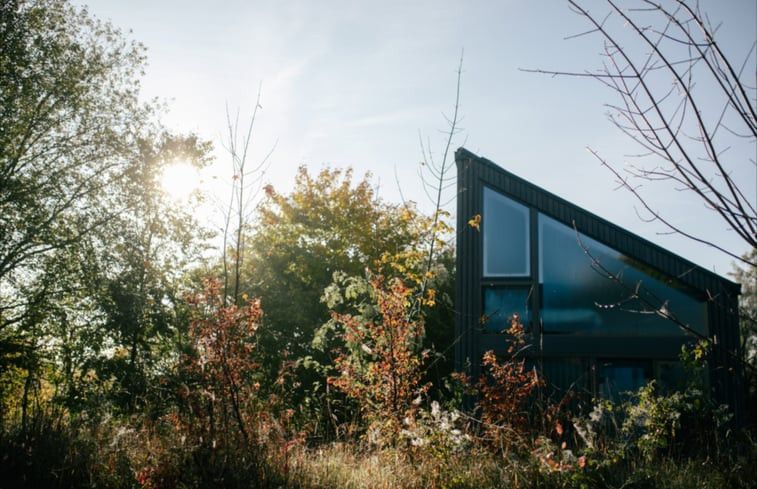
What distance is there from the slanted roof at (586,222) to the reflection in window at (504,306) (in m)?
1.44

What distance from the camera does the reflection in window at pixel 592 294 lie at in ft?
29.9

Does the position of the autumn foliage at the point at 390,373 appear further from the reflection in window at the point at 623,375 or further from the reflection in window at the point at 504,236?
the reflection in window at the point at 623,375

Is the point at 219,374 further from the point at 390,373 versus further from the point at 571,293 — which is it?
the point at 571,293

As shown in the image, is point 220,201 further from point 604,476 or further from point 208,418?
point 604,476

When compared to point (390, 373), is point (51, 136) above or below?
above

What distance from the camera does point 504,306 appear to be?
9.55 m

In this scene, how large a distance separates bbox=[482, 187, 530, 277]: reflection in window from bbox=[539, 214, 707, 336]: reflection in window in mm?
313

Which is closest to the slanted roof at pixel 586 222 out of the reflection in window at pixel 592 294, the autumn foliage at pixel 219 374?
the reflection in window at pixel 592 294

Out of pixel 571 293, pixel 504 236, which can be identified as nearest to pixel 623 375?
pixel 571 293

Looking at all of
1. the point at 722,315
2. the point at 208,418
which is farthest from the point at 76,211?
the point at 722,315

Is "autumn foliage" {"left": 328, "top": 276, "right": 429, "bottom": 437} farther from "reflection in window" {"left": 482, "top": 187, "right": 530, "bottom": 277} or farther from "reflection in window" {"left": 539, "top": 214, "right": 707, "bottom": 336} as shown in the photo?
"reflection in window" {"left": 539, "top": 214, "right": 707, "bottom": 336}

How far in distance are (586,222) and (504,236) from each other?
1441 mm

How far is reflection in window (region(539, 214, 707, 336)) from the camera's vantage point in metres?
9.12

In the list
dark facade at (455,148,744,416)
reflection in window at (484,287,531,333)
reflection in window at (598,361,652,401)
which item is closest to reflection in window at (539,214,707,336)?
dark facade at (455,148,744,416)
